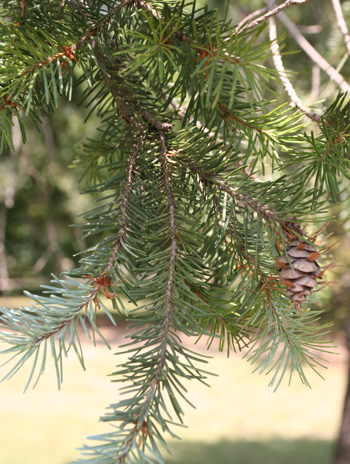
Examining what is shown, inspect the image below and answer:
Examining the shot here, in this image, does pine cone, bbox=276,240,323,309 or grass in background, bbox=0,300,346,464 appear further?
grass in background, bbox=0,300,346,464

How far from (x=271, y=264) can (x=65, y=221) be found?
395 cm

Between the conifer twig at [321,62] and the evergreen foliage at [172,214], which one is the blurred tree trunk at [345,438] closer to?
the conifer twig at [321,62]

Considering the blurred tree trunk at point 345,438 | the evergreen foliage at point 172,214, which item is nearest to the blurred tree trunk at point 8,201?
the evergreen foliage at point 172,214

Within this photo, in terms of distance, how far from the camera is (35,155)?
3281 millimetres

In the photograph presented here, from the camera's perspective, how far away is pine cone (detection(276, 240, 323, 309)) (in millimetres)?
333

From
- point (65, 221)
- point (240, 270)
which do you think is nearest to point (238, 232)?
point (240, 270)

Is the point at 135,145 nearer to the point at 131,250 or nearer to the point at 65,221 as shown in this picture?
the point at 131,250

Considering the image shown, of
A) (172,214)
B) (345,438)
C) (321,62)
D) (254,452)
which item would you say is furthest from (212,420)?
(172,214)

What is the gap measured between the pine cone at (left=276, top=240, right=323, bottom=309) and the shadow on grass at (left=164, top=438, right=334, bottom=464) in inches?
115

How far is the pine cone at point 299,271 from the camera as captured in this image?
33 centimetres

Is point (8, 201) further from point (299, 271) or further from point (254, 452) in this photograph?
point (254, 452)

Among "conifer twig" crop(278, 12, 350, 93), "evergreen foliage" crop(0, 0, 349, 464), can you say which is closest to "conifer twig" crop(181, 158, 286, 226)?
"evergreen foliage" crop(0, 0, 349, 464)

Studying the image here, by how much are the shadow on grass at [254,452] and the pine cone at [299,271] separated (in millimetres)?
2926

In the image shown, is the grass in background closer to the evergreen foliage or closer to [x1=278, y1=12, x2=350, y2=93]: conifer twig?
[x1=278, y1=12, x2=350, y2=93]: conifer twig
